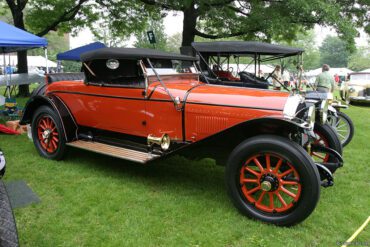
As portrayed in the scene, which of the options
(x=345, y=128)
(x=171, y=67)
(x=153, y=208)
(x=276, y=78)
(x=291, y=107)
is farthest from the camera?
(x=276, y=78)

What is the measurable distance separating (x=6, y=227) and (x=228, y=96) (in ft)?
7.95

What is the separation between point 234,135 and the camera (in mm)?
3492

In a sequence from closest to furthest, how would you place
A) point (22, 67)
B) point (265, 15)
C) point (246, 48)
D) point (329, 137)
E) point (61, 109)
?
point (329, 137)
point (61, 109)
point (246, 48)
point (265, 15)
point (22, 67)

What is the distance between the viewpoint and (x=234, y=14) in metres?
11.0

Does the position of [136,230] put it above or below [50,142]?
below

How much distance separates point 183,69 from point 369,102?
11812mm

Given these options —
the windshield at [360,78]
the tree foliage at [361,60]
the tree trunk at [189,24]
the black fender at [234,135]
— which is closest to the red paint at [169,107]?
the black fender at [234,135]

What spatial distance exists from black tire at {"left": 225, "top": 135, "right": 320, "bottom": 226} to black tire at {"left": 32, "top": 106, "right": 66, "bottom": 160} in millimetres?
2663

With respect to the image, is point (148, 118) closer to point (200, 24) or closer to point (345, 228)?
point (345, 228)

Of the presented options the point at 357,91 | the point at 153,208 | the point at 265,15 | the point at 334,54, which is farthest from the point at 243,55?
the point at 334,54

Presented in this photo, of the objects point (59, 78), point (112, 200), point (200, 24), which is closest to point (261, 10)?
point (200, 24)

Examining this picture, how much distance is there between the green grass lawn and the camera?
287cm

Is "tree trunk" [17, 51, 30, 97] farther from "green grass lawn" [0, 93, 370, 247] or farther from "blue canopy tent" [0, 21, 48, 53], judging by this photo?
"green grass lawn" [0, 93, 370, 247]

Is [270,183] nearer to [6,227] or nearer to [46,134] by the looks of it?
[6,227]
